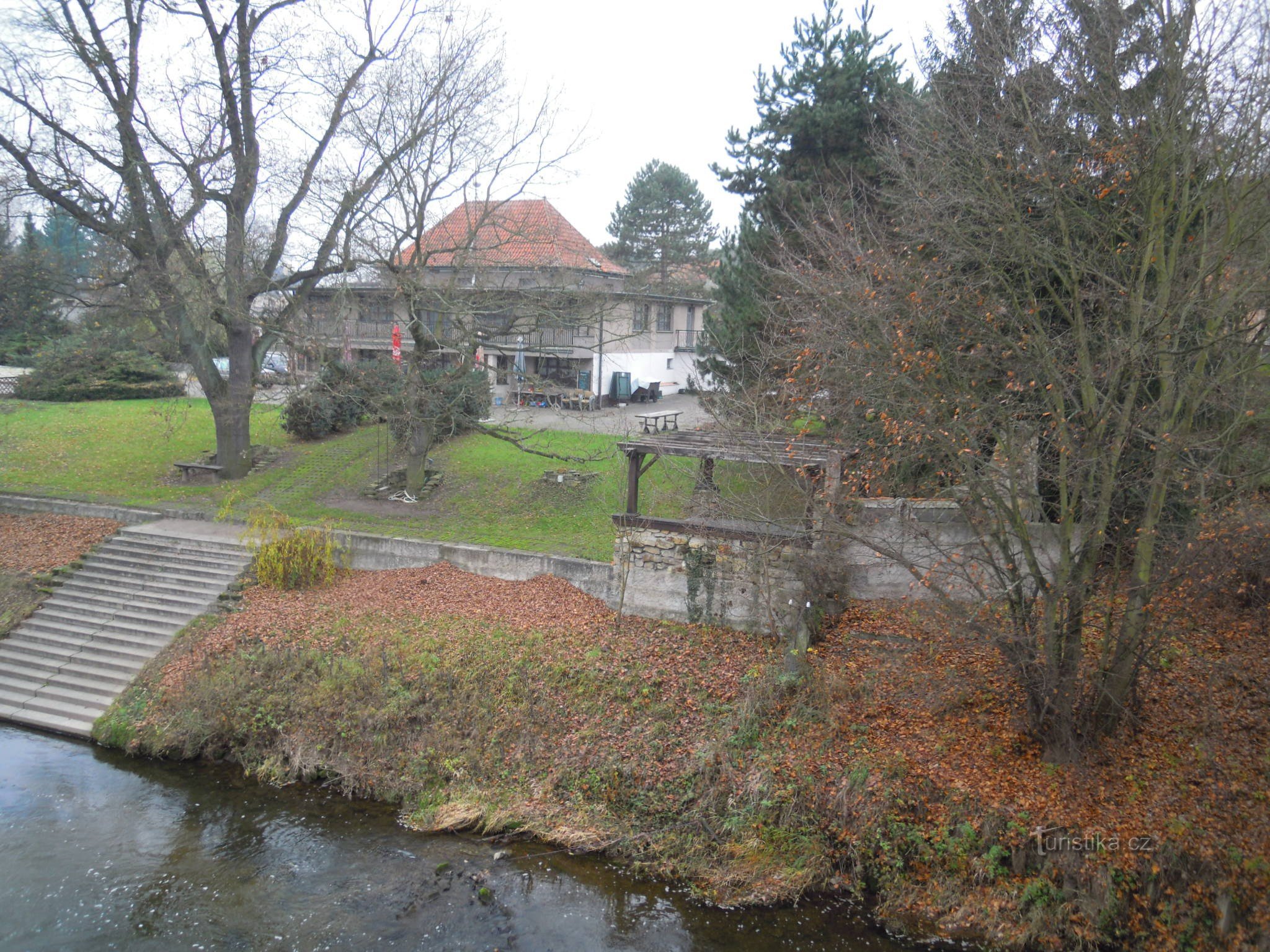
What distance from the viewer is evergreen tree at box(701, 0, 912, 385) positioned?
15.4 meters

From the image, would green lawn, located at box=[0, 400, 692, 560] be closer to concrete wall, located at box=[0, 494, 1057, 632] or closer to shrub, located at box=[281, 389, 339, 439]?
shrub, located at box=[281, 389, 339, 439]

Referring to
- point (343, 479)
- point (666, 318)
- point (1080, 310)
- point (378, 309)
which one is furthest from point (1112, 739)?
point (666, 318)

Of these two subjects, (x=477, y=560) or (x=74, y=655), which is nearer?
(x=74, y=655)

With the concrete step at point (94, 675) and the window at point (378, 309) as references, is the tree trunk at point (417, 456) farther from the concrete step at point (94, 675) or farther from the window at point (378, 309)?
the concrete step at point (94, 675)

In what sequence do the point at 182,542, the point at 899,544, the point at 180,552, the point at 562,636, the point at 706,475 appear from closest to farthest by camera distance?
the point at 899,544 < the point at 562,636 < the point at 706,475 < the point at 180,552 < the point at 182,542

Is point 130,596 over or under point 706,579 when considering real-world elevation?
under

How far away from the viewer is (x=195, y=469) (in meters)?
20.5

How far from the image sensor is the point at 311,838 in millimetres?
9930

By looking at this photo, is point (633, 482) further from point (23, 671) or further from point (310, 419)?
point (310, 419)

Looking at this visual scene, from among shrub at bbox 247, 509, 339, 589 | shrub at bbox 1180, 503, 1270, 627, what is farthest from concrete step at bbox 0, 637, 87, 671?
shrub at bbox 1180, 503, 1270, 627

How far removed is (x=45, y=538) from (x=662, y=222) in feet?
113

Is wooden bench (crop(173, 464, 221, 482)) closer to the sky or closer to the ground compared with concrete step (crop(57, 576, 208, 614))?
closer to the sky

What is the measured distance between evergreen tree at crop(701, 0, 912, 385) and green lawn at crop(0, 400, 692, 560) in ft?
11.7

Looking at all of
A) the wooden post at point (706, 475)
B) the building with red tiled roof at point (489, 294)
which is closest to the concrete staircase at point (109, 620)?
the building with red tiled roof at point (489, 294)
